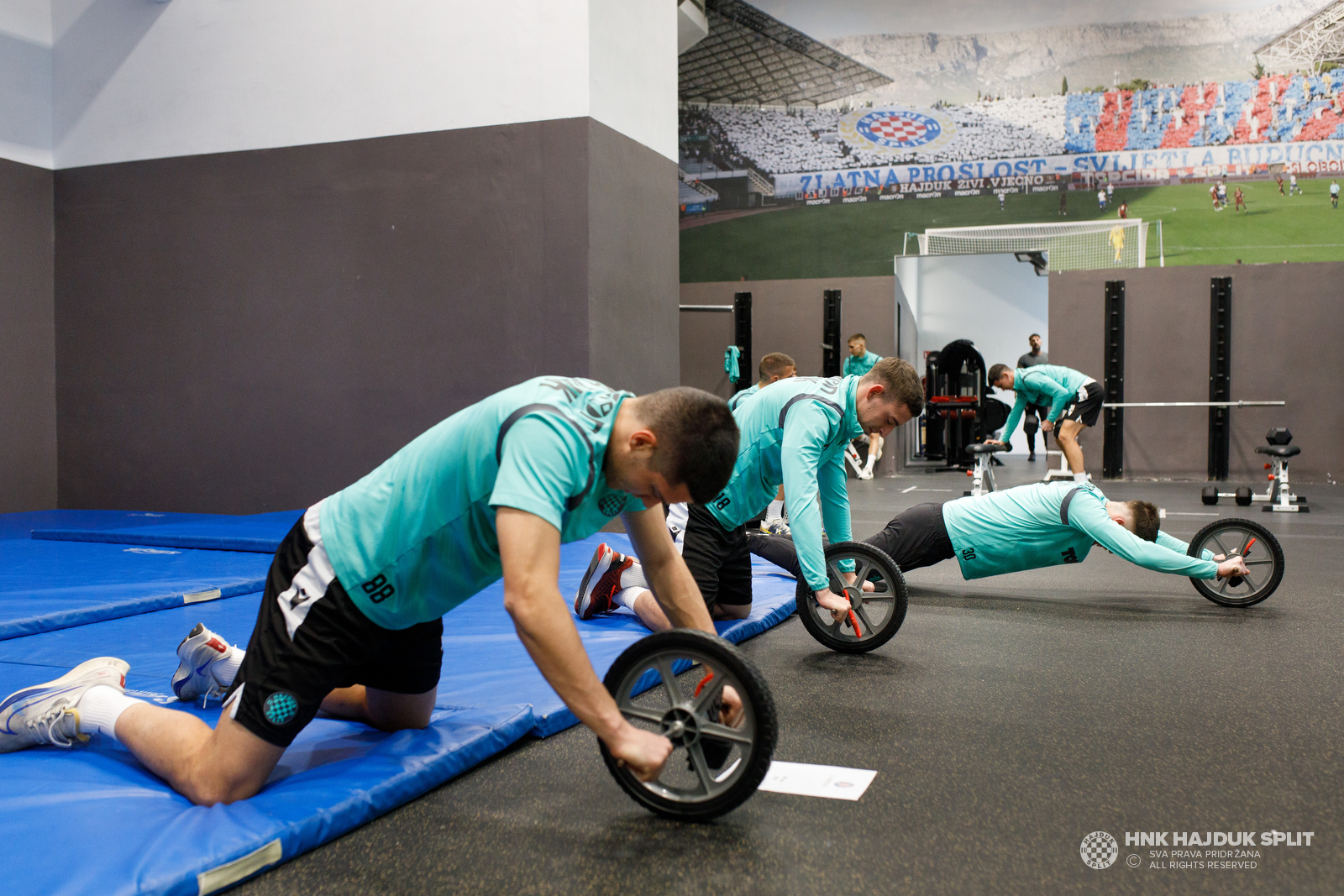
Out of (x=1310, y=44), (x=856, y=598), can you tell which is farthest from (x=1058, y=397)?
(x=1310, y=44)

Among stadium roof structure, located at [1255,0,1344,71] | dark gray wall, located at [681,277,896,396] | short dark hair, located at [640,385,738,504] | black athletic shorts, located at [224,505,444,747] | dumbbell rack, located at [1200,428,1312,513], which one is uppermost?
stadium roof structure, located at [1255,0,1344,71]

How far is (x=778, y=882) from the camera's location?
146cm

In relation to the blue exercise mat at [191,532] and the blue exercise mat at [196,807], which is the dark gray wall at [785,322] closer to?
the blue exercise mat at [191,532]

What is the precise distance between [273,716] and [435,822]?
0.35 metres

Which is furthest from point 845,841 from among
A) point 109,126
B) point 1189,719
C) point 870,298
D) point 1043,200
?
point 1043,200

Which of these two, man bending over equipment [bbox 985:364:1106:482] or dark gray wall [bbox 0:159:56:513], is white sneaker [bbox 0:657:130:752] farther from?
man bending over equipment [bbox 985:364:1106:482]

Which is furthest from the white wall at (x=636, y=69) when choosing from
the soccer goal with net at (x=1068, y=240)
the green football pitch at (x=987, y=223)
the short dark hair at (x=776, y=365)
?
the soccer goal with net at (x=1068, y=240)

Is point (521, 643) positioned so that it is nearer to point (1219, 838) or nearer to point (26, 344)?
point (1219, 838)

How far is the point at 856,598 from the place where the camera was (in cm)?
289

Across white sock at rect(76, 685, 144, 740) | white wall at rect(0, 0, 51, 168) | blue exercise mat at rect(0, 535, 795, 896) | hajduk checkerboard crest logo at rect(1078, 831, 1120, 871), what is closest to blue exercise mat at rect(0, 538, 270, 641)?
blue exercise mat at rect(0, 535, 795, 896)

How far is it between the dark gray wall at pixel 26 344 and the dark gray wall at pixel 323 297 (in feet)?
0.31

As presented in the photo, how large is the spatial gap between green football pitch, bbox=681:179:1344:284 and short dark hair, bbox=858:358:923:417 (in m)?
13.1

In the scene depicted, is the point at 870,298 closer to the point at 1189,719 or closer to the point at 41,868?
the point at 1189,719

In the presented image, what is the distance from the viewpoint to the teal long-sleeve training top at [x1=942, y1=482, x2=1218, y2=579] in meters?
3.35
